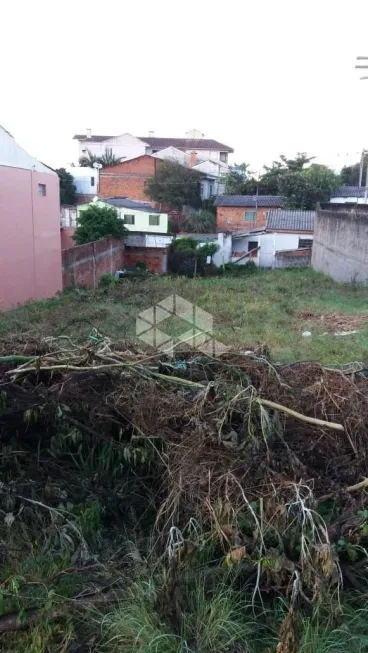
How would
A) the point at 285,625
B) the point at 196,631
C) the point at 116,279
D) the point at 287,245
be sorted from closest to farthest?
the point at 285,625, the point at 196,631, the point at 116,279, the point at 287,245

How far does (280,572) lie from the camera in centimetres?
177

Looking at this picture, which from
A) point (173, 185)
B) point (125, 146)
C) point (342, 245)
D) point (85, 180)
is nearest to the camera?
point (342, 245)

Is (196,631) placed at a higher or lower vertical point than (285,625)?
lower

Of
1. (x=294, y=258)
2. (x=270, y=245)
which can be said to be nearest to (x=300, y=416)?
(x=294, y=258)

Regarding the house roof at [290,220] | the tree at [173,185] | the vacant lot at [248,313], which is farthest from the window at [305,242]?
the tree at [173,185]

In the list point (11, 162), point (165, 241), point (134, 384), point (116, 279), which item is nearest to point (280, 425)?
point (134, 384)

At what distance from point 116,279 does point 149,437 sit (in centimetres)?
1419

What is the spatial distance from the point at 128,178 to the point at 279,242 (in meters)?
11.6

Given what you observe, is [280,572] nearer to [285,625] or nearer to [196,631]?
[285,625]

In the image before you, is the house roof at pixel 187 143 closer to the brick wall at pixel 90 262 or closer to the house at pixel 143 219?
the house at pixel 143 219

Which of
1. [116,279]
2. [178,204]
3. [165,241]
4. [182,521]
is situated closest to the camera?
[182,521]

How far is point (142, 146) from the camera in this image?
40.5 metres

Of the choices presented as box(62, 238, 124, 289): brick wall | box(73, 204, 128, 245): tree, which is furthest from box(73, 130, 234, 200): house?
box(62, 238, 124, 289): brick wall

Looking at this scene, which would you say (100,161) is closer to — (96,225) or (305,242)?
(305,242)
